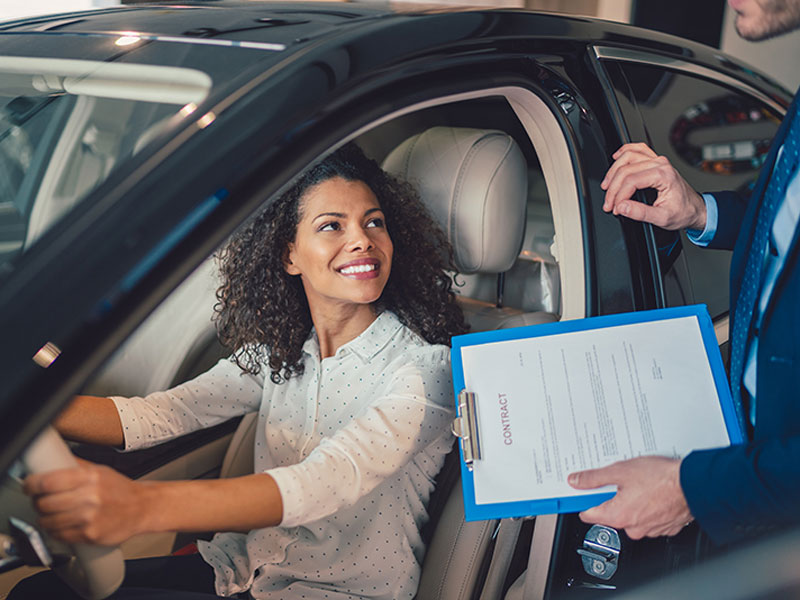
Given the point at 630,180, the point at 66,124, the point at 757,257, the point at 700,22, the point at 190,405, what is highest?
the point at 700,22

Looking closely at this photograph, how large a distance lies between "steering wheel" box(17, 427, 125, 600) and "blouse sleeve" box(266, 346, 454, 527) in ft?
0.89

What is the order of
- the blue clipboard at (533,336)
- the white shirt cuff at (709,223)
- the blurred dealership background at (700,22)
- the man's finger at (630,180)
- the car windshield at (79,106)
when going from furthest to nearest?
the blurred dealership background at (700,22)
the white shirt cuff at (709,223)
the man's finger at (630,180)
the blue clipboard at (533,336)
the car windshield at (79,106)

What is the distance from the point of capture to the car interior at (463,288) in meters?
1.21

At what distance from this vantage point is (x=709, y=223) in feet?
4.16

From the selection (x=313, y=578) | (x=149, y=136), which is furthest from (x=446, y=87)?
(x=313, y=578)

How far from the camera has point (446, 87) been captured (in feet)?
3.00

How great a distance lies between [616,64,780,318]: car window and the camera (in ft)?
4.23

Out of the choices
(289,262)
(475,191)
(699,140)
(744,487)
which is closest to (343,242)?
(289,262)

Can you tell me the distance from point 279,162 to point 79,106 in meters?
0.42

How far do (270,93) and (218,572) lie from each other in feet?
3.12

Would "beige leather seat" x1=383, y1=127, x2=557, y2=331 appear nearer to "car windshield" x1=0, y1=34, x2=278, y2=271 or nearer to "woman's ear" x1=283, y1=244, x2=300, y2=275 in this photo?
"woman's ear" x1=283, y1=244, x2=300, y2=275

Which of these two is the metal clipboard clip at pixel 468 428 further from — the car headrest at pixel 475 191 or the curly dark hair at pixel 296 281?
the car headrest at pixel 475 191

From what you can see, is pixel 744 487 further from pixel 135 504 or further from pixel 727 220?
pixel 135 504

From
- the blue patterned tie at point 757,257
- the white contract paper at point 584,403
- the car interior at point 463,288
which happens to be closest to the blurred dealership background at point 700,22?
the car interior at point 463,288
